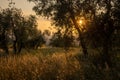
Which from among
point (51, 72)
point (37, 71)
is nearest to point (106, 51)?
point (51, 72)

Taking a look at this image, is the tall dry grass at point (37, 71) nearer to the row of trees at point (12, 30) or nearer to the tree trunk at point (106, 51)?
the tree trunk at point (106, 51)

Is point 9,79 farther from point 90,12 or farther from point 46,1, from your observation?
point 46,1

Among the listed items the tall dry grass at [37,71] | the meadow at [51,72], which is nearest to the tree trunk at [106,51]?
the meadow at [51,72]

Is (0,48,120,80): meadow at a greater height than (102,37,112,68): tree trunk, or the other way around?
(102,37,112,68): tree trunk

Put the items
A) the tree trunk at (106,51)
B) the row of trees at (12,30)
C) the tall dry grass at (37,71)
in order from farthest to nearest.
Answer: the row of trees at (12,30), the tree trunk at (106,51), the tall dry grass at (37,71)

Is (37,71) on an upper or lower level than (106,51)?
lower

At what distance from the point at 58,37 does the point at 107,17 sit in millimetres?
11399

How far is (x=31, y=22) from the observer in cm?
4362

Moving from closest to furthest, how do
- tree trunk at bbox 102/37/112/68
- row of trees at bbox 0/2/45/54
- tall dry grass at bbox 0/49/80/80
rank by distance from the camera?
tall dry grass at bbox 0/49/80/80 < tree trunk at bbox 102/37/112/68 < row of trees at bbox 0/2/45/54

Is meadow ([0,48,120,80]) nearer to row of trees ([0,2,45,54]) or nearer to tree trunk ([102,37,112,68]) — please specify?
tree trunk ([102,37,112,68])

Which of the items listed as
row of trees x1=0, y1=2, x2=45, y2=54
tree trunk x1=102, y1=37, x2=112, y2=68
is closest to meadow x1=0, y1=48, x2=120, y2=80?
tree trunk x1=102, y1=37, x2=112, y2=68

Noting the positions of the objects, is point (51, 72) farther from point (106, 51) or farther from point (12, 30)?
point (12, 30)

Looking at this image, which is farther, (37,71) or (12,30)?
(12,30)

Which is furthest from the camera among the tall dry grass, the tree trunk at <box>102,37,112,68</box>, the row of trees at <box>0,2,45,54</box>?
the row of trees at <box>0,2,45,54</box>
